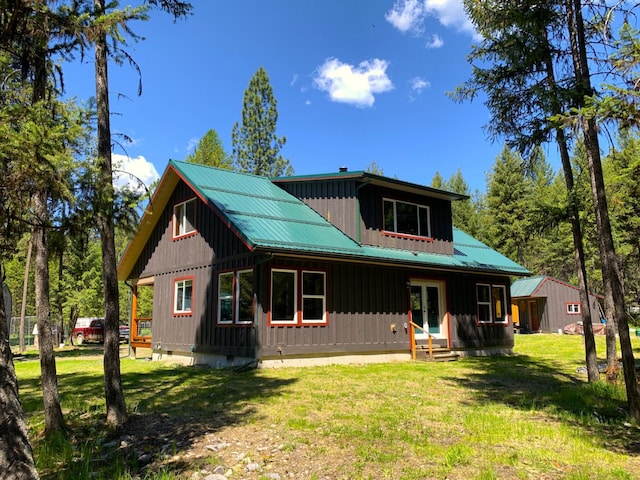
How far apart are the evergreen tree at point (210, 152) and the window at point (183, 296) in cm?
2028

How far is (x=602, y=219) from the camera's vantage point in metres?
7.25

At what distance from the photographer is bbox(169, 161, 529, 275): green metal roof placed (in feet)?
40.0

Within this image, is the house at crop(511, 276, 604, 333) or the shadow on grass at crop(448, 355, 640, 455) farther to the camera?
the house at crop(511, 276, 604, 333)

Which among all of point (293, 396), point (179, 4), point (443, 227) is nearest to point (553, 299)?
point (443, 227)

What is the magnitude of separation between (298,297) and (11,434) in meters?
9.23

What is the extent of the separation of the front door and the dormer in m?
1.32

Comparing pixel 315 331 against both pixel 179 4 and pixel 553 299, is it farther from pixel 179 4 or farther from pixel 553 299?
pixel 553 299

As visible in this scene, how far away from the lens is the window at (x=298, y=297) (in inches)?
486

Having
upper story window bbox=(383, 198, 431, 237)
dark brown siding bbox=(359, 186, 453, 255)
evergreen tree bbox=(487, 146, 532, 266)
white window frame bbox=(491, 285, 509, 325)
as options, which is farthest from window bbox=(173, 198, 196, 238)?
evergreen tree bbox=(487, 146, 532, 266)

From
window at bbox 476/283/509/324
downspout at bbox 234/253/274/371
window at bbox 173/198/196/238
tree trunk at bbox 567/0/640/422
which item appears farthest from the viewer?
window at bbox 476/283/509/324

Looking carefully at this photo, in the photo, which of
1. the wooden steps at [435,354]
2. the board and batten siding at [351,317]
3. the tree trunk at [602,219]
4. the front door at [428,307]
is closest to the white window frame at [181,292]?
the board and batten siding at [351,317]

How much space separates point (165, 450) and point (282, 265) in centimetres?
738

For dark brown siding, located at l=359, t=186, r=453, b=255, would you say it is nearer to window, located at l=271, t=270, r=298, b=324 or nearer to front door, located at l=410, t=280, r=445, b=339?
front door, located at l=410, t=280, r=445, b=339

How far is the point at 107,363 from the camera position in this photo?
21.1 feet
